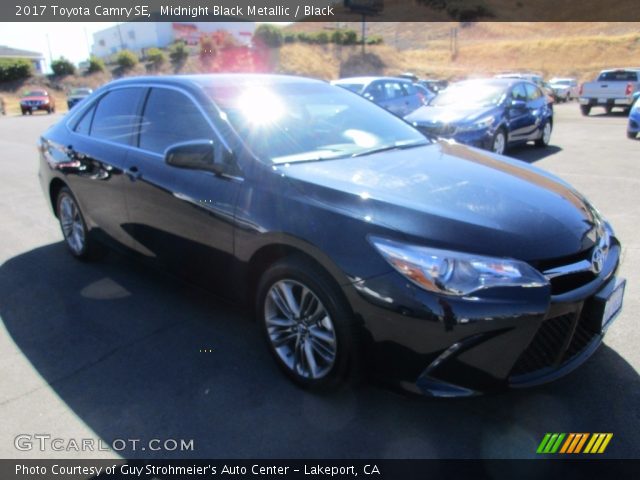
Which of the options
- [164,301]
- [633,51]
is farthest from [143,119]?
[633,51]

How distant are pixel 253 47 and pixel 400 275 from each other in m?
55.0

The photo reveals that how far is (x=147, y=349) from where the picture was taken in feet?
10.9

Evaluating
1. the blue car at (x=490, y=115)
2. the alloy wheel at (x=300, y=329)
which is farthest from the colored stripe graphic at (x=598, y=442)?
the blue car at (x=490, y=115)

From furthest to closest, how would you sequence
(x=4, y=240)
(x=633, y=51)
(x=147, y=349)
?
(x=633, y=51), (x=4, y=240), (x=147, y=349)

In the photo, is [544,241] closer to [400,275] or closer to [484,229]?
[484,229]

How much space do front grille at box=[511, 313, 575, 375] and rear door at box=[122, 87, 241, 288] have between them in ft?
5.46

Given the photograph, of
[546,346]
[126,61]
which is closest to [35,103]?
[126,61]

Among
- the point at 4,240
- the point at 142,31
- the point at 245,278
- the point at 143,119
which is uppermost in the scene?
the point at 142,31

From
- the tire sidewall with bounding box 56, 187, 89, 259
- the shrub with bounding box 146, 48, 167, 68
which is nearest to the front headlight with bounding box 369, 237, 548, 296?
the tire sidewall with bounding box 56, 187, 89, 259

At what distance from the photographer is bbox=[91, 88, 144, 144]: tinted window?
3910 mm

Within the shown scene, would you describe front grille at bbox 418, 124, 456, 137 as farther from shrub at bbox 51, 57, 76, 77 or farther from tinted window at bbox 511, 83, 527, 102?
shrub at bbox 51, 57, 76, 77

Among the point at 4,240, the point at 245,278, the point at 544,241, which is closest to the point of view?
the point at 544,241

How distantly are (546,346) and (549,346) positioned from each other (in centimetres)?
2

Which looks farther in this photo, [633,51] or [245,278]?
[633,51]
